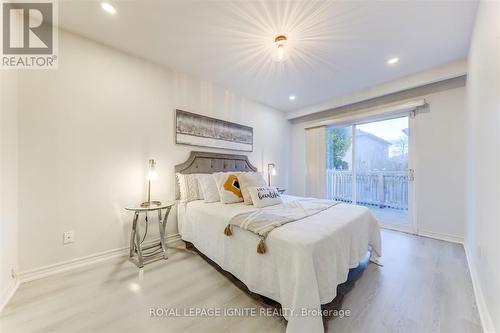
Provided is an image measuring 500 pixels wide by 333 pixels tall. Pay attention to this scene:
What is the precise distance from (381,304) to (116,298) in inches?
87.8

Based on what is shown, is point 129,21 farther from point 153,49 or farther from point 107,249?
point 107,249

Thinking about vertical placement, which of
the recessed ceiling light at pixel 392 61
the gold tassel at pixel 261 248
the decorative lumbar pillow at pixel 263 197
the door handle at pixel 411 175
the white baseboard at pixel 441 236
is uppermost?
the recessed ceiling light at pixel 392 61

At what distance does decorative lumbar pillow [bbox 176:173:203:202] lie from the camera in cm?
273

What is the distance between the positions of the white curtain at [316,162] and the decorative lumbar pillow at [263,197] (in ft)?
7.65

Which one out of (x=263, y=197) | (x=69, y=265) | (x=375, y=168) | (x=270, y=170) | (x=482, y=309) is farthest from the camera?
(x=270, y=170)

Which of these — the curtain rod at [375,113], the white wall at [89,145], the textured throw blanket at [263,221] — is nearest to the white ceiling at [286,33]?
the white wall at [89,145]

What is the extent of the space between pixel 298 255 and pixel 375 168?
11.5 feet

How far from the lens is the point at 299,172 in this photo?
506 cm

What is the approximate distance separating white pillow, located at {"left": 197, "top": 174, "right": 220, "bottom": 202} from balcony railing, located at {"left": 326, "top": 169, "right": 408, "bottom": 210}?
296cm

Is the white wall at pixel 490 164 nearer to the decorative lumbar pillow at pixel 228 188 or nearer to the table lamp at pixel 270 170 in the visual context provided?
the decorative lumbar pillow at pixel 228 188

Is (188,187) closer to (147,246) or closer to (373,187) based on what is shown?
(147,246)

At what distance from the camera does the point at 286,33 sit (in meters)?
2.11

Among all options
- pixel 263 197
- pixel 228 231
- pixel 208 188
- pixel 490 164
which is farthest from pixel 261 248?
pixel 490 164

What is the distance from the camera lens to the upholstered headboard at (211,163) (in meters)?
3.00
